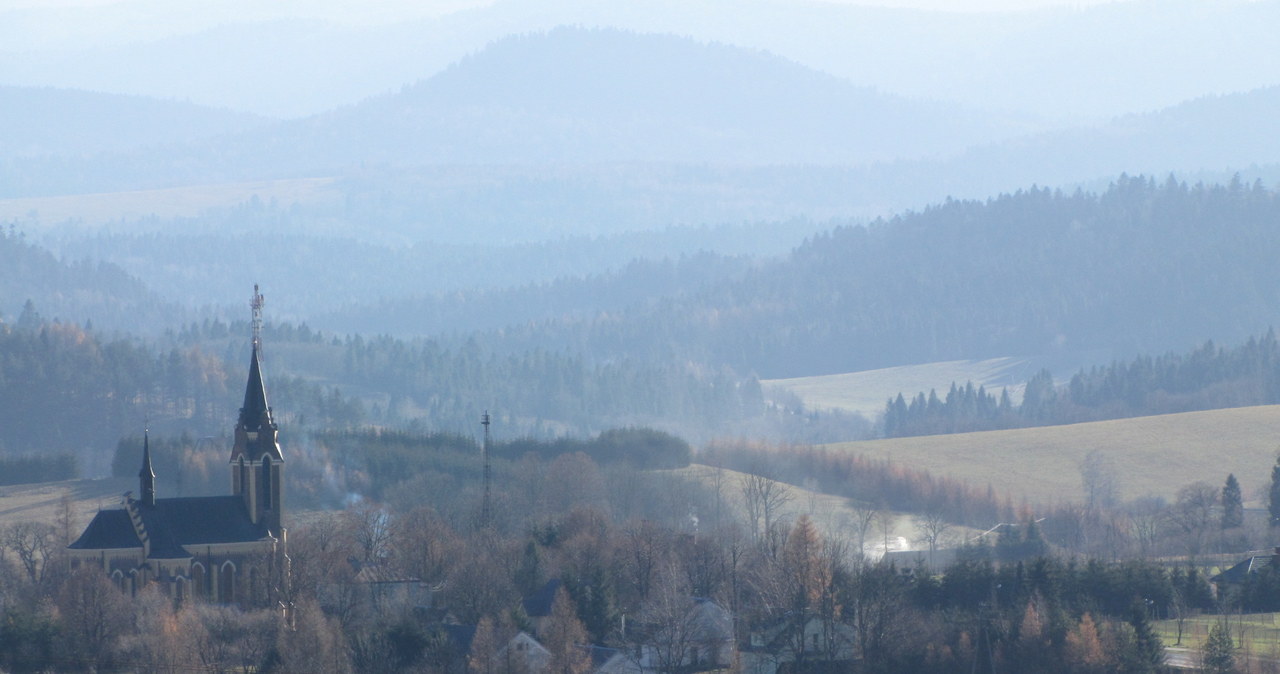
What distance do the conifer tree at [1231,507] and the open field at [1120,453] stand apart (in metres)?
12.6

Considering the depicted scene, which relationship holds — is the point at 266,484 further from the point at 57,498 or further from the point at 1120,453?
the point at 1120,453

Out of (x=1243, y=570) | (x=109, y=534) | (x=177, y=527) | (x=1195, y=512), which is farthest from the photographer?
(x=1195, y=512)

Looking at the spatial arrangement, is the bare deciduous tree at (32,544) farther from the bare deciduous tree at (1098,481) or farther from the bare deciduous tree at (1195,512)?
the bare deciduous tree at (1098,481)

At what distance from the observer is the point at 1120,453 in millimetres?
152625

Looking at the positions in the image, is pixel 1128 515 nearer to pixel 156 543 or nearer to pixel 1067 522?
pixel 1067 522

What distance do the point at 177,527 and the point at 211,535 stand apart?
139 centimetres

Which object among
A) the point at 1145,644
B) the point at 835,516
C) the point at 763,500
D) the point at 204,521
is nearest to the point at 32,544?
the point at 204,521

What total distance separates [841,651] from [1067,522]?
50.4 meters

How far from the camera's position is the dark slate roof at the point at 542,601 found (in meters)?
79.3

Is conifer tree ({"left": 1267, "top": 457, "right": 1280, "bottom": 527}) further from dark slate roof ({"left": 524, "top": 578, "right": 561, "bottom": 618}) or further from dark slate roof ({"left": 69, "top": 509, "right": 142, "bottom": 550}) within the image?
dark slate roof ({"left": 69, "top": 509, "right": 142, "bottom": 550})

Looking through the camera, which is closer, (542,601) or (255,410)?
(542,601)

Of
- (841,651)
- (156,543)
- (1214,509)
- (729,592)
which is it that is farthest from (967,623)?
(1214,509)

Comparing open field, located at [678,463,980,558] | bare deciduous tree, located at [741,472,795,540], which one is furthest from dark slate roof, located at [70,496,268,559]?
open field, located at [678,463,980,558]

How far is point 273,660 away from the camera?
71562 millimetres
